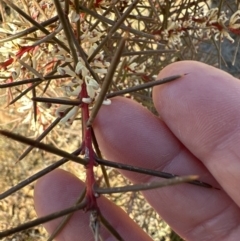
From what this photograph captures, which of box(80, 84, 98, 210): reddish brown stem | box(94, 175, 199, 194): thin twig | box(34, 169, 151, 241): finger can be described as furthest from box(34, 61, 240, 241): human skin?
box(94, 175, 199, 194): thin twig

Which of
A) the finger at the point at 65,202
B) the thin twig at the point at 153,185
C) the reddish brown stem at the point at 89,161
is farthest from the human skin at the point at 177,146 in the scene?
the thin twig at the point at 153,185

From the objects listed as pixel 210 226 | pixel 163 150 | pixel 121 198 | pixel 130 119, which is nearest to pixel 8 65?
pixel 130 119

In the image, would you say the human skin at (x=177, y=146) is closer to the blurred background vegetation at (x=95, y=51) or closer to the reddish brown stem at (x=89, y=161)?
the blurred background vegetation at (x=95, y=51)

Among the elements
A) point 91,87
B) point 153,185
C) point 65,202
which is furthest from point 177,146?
point 153,185

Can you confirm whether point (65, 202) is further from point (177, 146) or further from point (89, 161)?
point (89, 161)

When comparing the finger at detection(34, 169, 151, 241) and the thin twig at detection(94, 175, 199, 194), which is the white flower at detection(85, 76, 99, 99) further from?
the finger at detection(34, 169, 151, 241)

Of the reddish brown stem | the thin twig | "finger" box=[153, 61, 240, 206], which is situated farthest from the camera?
"finger" box=[153, 61, 240, 206]

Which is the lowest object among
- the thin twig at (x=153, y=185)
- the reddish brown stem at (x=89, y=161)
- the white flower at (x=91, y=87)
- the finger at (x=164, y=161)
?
the finger at (x=164, y=161)

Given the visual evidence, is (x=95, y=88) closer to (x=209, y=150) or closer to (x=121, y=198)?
(x=209, y=150)
